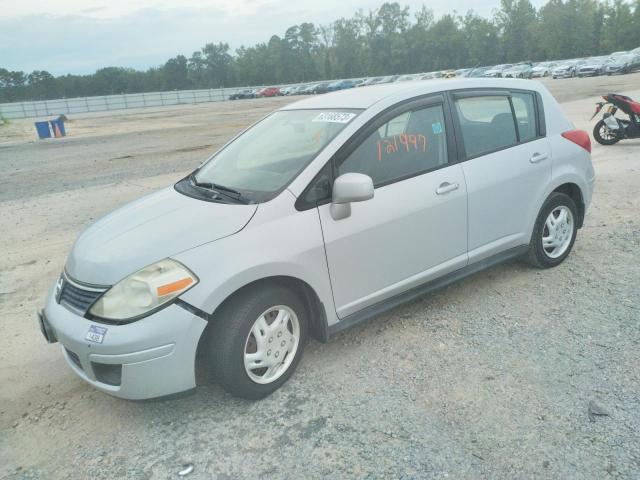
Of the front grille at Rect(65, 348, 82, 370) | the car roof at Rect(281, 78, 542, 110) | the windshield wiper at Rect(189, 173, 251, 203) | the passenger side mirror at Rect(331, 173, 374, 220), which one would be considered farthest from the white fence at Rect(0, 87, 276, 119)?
the passenger side mirror at Rect(331, 173, 374, 220)

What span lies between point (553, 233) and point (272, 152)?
2.59 meters

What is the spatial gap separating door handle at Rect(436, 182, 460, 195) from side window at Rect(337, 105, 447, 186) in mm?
150

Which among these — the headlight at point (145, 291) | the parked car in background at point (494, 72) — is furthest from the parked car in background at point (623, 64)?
the headlight at point (145, 291)

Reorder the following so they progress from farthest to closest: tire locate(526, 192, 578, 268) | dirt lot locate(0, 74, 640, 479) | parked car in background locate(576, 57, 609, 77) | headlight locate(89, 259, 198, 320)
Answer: parked car in background locate(576, 57, 609, 77) < tire locate(526, 192, 578, 268) < headlight locate(89, 259, 198, 320) < dirt lot locate(0, 74, 640, 479)

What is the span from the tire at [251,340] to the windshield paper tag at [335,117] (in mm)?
1213

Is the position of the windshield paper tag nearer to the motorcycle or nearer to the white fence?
the motorcycle

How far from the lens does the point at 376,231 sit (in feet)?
10.9

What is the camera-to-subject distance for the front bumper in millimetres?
2613

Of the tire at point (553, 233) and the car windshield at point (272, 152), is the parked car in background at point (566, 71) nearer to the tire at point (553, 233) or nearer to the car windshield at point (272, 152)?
the tire at point (553, 233)

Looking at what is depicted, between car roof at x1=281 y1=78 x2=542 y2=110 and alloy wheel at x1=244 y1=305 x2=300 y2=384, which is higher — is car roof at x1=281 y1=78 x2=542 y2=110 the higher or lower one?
the higher one

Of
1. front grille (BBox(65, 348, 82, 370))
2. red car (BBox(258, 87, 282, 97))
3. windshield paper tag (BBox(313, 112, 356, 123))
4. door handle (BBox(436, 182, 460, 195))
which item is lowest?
front grille (BBox(65, 348, 82, 370))

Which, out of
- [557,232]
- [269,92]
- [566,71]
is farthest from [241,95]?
[557,232]

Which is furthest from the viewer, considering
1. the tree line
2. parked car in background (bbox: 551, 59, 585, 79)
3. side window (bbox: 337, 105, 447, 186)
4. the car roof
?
the tree line

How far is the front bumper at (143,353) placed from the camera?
261 cm
